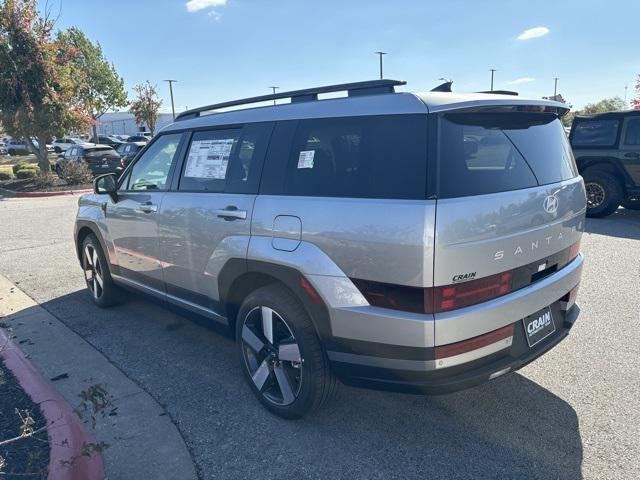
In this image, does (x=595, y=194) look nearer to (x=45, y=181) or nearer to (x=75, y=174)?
(x=75, y=174)

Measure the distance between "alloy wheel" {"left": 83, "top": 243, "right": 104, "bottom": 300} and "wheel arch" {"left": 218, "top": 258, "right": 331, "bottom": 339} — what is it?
2.34m

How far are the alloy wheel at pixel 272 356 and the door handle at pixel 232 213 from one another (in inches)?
23.4

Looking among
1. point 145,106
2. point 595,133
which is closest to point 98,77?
point 145,106

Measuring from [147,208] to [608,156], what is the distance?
348 inches

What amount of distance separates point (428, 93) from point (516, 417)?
80.7 inches

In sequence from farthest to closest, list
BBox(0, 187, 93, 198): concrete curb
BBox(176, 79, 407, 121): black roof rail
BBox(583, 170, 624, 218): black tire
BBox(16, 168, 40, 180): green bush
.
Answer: BBox(16, 168, 40, 180): green bush < BBox(0, 187, 93, 198): concrete curb < BBox(583, 170, 624, 218): black tire < BBox(176, 79, 407, 121): black roof rail

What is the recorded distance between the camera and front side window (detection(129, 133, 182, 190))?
12.9 ft

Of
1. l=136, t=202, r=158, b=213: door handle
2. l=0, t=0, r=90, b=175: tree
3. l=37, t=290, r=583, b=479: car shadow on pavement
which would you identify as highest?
l=0, t=0, r=90, b=175: tree

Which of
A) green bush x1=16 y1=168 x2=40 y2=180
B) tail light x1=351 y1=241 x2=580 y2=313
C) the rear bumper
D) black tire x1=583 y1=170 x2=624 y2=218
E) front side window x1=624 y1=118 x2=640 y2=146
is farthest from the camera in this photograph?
green bush x1=16 y1=168 x2=40 y2=180

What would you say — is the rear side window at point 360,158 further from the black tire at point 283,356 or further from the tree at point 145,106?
the tree at point 145,106

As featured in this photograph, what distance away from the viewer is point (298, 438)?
2.84 meters

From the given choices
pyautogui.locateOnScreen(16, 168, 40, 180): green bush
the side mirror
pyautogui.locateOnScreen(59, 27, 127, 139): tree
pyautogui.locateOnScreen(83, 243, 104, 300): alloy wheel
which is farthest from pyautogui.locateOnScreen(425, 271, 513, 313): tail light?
pyautogui.locateOnScreen(59, 27, 127, 139): tree

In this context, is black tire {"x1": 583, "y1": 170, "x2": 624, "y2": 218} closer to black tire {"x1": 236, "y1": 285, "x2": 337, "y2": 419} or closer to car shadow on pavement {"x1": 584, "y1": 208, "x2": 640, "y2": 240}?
car shadow on pavement {"x1": 584, "y1": 208, "x2": 640, "y2": 240}

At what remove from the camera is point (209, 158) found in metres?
3.52
